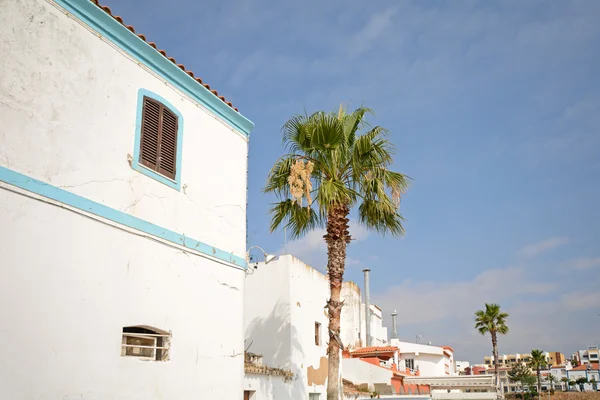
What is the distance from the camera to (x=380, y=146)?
13977mm

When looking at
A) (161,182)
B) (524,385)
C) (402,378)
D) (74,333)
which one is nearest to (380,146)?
(161,182)

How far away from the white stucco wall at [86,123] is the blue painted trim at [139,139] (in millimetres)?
86

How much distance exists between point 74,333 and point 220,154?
4781 millimetres

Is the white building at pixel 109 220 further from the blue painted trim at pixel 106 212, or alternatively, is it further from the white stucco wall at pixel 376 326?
the white stucco wall at pixel 376 326

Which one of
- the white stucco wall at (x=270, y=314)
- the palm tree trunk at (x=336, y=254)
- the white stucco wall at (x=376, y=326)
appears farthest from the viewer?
the white stucco wall at (x=376, y=326)

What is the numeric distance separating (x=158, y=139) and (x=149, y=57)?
4.58 feet

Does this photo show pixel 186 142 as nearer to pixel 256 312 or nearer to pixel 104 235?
pixel 104 235

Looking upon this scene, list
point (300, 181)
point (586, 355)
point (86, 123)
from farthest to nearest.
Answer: point (586, 355) < point (300, 181) < point (86, 123)

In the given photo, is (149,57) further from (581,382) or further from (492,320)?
(581,382)

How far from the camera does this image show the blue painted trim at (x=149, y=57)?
8359 millimetres

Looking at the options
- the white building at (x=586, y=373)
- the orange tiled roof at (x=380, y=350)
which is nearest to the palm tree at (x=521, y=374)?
the white building at (x=586, y=373)

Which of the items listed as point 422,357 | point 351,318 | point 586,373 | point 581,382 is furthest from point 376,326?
point 586,373

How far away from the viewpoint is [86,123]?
26.8ft

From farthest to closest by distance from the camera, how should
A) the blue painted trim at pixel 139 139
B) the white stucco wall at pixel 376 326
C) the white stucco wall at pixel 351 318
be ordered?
the white stucco wall at pixel 376 326
the white stucco wall at pixel 351 318
the blue painted trim at pixel 139 139
